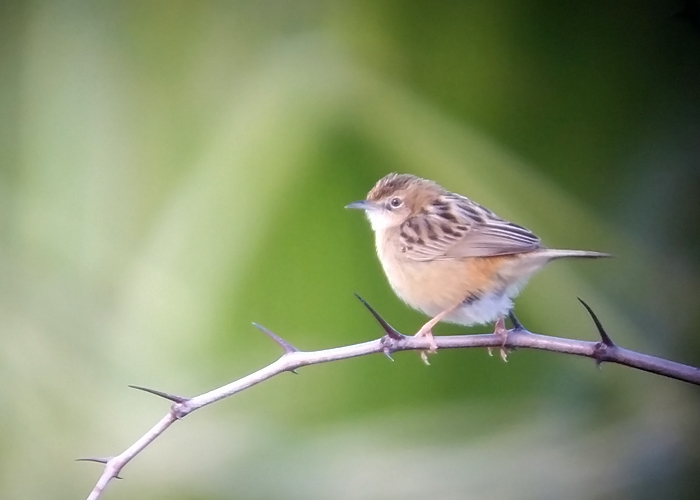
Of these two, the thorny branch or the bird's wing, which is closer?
the thorny branch

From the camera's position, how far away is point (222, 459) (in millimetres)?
1550

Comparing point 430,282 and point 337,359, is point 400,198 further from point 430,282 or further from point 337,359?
point 337,359

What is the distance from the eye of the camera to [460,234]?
1.33 m

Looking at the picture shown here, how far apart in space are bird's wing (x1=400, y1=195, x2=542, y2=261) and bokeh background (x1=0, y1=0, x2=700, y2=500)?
200 mm

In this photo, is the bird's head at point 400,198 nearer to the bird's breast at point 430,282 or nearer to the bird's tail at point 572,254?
the bird's breast at point 430,282

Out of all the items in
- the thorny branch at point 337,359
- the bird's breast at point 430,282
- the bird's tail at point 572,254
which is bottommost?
the thorny branch at point 337,359

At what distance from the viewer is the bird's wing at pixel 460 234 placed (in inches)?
49.7

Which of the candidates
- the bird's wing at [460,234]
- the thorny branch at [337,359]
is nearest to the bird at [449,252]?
the bird's wing at [460,234]

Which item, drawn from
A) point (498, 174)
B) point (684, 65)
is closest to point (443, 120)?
point (498, 174)

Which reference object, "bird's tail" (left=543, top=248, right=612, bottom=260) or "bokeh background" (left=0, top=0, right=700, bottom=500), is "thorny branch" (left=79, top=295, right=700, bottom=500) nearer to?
"bird's tail" (left=543, top=248, right=612, bottom=260)

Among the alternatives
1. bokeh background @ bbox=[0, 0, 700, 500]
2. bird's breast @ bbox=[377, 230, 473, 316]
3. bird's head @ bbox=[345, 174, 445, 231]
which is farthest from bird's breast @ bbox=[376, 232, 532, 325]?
bokeh background @ bbox=[0, 0, 700, 500]

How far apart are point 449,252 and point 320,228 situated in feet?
1.29

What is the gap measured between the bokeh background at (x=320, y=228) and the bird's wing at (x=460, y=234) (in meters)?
0.20

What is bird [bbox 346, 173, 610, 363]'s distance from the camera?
4.15ft
